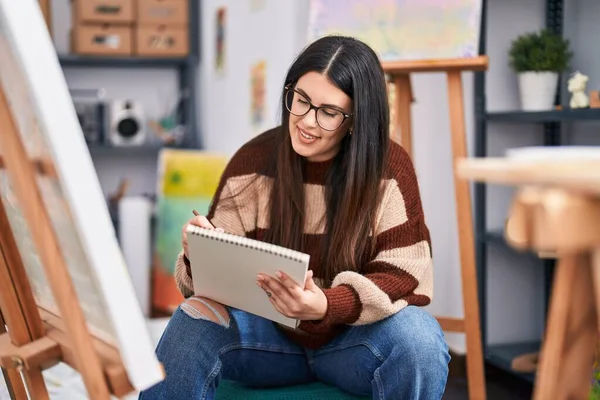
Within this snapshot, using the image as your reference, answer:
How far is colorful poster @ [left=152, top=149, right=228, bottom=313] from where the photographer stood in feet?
11.6

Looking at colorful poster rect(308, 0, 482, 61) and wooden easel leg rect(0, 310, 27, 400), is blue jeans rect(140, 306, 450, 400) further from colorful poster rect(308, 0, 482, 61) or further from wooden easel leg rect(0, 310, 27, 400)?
colorful poster rect(308, 0, 482, 61)

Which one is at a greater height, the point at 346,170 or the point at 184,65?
the point at 184,65

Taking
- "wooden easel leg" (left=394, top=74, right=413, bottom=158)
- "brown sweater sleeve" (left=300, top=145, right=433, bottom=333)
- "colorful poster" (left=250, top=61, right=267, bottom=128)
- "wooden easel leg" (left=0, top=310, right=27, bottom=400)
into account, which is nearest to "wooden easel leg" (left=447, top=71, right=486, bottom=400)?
"wooden easel leg" (left=394, top=74, right=413, bottom=158)

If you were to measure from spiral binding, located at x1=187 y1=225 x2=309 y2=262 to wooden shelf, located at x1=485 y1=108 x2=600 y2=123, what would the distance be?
3.42 feet

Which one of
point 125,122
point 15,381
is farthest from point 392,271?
point 125,122

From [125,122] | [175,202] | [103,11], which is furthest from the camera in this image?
[125,122]

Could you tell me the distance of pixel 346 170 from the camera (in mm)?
1703

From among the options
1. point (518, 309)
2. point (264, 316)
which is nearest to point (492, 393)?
point (518, 309)

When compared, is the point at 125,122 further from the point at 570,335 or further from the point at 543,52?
the point at 570,335

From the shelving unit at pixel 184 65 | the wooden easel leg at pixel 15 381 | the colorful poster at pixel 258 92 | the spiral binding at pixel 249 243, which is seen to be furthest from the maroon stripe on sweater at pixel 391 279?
the shelving unit at pixel 184 65

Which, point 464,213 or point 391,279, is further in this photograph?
point 464,213

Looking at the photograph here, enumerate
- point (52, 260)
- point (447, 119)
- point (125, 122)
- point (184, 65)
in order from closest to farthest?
point (52, 260), point (447, 119), point (125, 122), point (184, 65)

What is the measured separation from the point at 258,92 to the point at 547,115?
1.27 m

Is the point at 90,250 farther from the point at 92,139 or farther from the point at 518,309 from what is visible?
the point at 92,139
